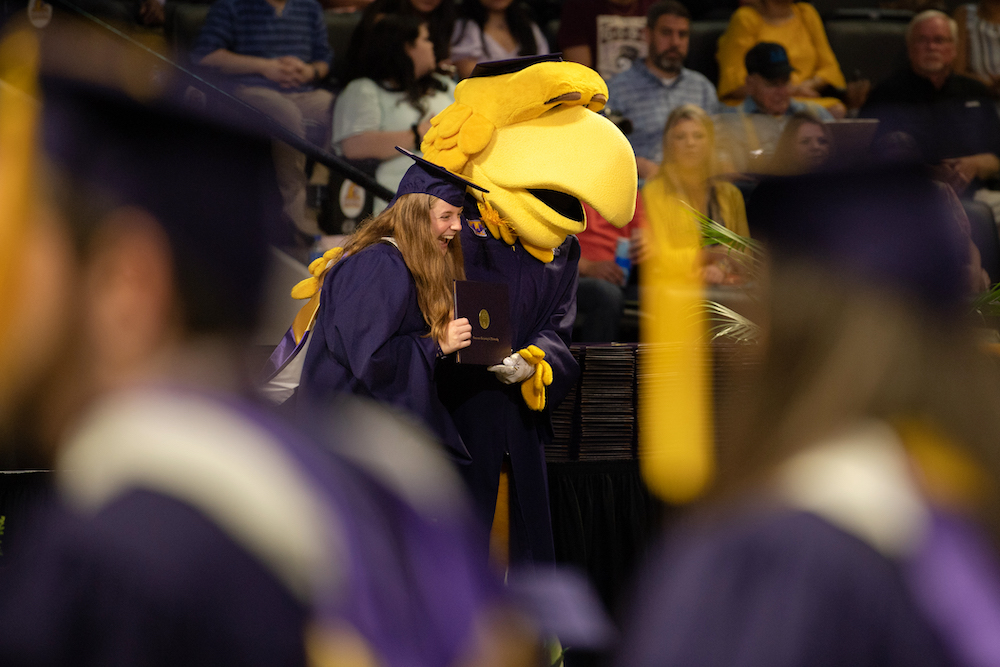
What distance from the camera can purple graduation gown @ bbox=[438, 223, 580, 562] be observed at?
3.03 meters

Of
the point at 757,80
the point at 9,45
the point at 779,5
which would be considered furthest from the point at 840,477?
the point at 779,5

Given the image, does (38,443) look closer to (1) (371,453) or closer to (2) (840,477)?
(1) (371,453)

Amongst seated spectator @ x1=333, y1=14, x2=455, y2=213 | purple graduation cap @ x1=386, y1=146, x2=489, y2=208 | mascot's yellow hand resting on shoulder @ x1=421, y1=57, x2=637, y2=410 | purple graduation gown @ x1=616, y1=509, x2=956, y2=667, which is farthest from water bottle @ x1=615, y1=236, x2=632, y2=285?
purple graduation gown @ x1=616, y1=509, x2=956, y2=667

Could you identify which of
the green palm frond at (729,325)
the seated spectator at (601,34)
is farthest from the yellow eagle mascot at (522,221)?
the seated spectator at (601,34)

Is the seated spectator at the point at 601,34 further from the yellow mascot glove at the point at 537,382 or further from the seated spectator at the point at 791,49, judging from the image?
the yellow mascot glove at the point at 537,382

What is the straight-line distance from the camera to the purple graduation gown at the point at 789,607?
89 centimetres

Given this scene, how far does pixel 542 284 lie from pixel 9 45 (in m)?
2.01

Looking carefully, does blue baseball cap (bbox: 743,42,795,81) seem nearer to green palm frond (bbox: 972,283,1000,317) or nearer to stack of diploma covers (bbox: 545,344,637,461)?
stack of diploma covers (bbox: 545,344,637,461)

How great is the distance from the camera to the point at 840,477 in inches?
37.8

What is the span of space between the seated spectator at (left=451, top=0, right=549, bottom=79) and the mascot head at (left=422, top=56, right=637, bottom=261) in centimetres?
255

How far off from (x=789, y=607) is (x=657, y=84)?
5114 millimetres

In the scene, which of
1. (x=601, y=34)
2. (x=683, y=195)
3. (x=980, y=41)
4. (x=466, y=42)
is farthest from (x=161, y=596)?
(x=980, y=41)

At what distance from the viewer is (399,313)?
278cm

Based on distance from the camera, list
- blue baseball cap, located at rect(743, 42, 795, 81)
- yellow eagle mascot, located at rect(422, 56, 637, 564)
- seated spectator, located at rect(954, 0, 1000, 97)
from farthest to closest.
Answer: seated spectator, located at rect(954, 0, 1000, 97) → blue baseball cap, located at rect(743, 42, 795, 81) → yellow eagle mascot, located at rect(422, 56, 637, 564)
